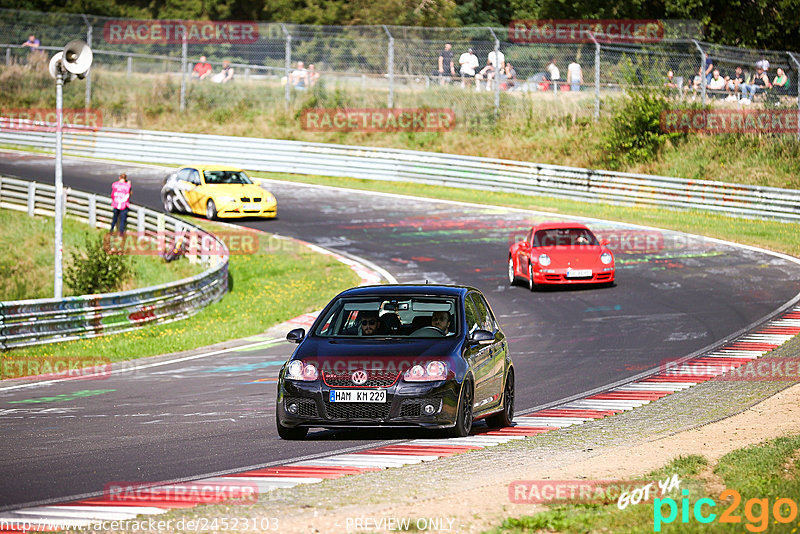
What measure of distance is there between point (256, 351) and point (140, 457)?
878cm

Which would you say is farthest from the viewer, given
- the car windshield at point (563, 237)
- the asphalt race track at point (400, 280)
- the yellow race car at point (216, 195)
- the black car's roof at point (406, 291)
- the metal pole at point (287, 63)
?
the metal pole at point (287, 63)

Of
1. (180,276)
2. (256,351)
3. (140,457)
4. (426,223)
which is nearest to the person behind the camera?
(140,457)

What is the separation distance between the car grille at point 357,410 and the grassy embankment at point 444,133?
27.7m

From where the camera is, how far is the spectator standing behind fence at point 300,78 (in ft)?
148

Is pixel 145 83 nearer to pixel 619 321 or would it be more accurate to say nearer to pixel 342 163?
pixel 342 163

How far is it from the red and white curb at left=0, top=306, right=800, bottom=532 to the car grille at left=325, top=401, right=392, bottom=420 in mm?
312

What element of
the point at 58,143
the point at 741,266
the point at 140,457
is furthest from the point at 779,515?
the point at 741,266

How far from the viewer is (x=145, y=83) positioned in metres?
50.0

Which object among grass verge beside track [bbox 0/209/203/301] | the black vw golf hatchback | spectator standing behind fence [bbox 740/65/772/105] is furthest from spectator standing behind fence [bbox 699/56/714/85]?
the black vw golf hatchback

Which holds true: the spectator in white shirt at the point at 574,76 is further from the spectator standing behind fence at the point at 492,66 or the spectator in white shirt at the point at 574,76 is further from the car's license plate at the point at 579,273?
the car's license plate at the point at 579,273

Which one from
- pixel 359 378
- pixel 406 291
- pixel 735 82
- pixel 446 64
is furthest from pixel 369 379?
pixel 446 64

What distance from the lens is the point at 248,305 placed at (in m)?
23.5

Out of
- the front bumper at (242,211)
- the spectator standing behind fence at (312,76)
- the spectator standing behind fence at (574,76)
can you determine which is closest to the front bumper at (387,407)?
the front bumper at (242,211)

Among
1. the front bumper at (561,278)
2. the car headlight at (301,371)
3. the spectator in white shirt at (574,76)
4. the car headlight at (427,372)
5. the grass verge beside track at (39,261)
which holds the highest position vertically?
the spectator in white shirt at (574,76)
